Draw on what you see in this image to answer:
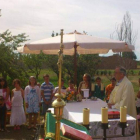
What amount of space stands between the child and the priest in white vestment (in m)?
3.38

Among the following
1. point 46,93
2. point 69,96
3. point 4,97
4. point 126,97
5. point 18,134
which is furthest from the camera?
point 46,93

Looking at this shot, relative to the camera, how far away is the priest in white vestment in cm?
488

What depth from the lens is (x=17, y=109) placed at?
294 inches

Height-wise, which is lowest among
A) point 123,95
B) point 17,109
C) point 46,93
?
A: point 17,109

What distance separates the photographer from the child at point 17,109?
7.35 m

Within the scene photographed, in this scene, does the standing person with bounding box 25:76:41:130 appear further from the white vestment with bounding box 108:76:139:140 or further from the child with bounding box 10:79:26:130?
the white vestment with bounding box 108:76:139:140

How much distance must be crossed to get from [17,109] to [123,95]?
374cm

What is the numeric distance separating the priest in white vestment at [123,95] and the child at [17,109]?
3.38 m

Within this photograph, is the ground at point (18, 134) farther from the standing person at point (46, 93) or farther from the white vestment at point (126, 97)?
the white vestment at point (126, 97)

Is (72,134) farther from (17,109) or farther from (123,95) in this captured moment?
(17,109)

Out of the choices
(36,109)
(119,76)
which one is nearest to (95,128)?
(119,76)

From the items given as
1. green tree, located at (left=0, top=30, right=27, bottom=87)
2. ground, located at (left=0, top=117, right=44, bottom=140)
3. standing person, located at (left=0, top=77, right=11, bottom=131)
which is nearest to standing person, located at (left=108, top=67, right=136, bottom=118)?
ground, located at (left=0, top=117, right=44, bottom=140)

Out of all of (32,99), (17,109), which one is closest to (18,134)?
(17,109)

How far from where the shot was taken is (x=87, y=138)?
2574 millimetres
